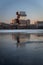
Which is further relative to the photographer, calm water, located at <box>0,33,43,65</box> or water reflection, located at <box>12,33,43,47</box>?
water reflection, located at <box>12,33,43,47</box>

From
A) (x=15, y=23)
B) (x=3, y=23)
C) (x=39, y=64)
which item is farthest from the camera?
(x=15, y=23)

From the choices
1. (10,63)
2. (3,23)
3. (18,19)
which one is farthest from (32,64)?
(18,19)

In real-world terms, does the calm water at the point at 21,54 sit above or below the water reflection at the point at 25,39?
above

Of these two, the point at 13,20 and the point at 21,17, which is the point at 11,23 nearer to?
the point at 13,20

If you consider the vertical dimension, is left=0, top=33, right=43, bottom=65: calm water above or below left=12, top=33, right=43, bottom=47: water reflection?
above

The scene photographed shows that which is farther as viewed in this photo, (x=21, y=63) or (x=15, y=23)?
(x=15, y=23)

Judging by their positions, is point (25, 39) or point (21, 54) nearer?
point (21, 54)

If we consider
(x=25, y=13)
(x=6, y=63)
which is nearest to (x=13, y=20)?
(x=25, y=13)

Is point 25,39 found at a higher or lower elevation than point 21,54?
lower

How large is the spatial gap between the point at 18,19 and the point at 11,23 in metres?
0.90

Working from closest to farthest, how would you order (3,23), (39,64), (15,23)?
(39,64) → (3,23) → (15,23)

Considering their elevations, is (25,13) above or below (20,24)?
above

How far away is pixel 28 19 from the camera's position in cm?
1312

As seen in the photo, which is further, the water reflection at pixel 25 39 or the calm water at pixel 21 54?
the water reflection at pixel 25 39
